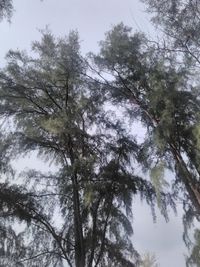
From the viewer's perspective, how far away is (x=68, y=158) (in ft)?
41.0

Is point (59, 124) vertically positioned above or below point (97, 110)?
below

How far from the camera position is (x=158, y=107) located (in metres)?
10.4

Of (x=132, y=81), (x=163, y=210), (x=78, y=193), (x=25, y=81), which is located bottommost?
(x=163, y=210)

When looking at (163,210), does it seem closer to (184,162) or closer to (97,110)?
(184,162)

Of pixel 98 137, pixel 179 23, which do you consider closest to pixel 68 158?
pixel 98 137

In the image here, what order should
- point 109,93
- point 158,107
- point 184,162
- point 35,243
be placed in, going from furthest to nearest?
1. point 109,93
2. point 35,243
3. point 158,107
4. point 184,162

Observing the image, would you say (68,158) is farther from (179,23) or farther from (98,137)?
(179,23)

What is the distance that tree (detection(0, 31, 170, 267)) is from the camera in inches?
433

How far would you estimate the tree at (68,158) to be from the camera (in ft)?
36.1

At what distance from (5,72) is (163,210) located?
657cm

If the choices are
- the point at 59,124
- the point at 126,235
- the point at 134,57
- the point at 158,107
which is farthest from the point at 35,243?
the point at 134,57

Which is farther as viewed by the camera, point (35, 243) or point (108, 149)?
point (108, 149)

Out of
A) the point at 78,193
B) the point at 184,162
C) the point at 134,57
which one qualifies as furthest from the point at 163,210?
the point at 134,57

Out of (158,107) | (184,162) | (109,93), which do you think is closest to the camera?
(184,162)
